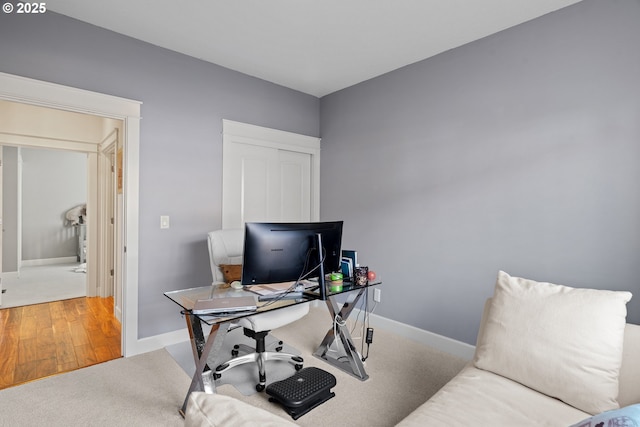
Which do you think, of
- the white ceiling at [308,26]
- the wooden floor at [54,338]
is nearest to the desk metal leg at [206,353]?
the wooden floor at [54,338]

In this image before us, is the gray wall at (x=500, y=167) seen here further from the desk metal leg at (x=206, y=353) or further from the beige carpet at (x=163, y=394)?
the desk metal leg at (x=206, y=353)

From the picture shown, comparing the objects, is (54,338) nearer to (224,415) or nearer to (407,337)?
(407,337)

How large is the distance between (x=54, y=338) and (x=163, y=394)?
1691 millimetres

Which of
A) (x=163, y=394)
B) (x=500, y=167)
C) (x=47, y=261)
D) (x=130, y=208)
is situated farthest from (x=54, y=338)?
(x=47, y=261)

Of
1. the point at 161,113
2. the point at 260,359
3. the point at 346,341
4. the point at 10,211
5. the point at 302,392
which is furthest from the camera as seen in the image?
the point at 10,211

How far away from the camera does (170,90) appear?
9.66 feet

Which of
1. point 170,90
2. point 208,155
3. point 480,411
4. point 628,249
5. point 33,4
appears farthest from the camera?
point 208,155

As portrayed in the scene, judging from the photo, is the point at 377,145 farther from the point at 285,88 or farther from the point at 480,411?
the point at 480,411

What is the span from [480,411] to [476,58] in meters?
2.63

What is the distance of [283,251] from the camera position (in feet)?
6.35

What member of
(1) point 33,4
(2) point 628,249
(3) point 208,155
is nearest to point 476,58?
(2) point 628,249

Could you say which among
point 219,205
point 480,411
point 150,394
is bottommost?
point 150,394

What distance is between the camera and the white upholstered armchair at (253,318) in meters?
2.25

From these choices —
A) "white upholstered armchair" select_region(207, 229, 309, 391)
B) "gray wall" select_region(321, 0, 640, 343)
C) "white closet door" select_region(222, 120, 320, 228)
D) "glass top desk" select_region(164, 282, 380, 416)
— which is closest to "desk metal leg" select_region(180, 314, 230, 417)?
"glass top desk" select_region(164, 282, 380, 416)
